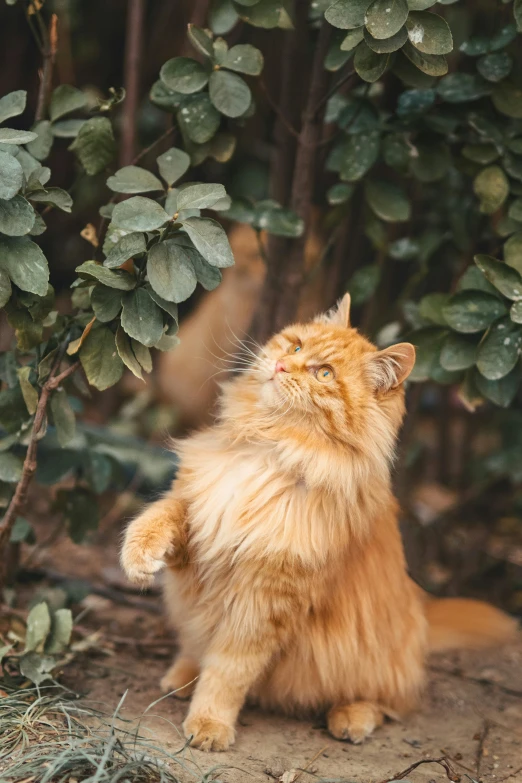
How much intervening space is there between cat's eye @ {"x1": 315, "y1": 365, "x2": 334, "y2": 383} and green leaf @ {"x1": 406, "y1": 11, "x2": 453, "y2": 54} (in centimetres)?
85

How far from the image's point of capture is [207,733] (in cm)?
208

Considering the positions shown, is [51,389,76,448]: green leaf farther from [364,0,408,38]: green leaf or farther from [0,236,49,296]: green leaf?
[364,0,408,38]: green leaf

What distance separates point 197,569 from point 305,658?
409 millimetres

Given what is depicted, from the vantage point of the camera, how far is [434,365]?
8.36 ft

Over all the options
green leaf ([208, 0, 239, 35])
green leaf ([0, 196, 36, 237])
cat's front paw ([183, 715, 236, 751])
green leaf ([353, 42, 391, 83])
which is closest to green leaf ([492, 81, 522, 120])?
green leaf ([353, 42, 391, 83])

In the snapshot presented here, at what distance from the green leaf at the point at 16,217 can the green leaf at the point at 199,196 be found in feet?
1.19

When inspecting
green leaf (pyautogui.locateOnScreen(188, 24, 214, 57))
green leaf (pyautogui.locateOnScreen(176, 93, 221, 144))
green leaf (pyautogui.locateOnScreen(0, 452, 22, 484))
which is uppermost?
green leaf (pyautogui.locateOnScreen(188, 24, 214, 57))

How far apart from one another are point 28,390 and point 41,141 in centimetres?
70

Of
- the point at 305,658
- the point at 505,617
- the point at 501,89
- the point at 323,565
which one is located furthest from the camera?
the point at 505,617

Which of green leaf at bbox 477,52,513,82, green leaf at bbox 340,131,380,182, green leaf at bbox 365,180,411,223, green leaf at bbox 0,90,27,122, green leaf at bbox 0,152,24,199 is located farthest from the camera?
green leaf at bbox 365,180,411,223

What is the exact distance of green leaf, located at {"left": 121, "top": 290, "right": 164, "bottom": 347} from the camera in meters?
2.00

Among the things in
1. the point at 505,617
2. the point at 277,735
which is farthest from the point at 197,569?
the point at 505,617

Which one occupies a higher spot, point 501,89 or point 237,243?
point 501,89

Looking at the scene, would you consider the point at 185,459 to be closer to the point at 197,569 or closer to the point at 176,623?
the point at 197,569
